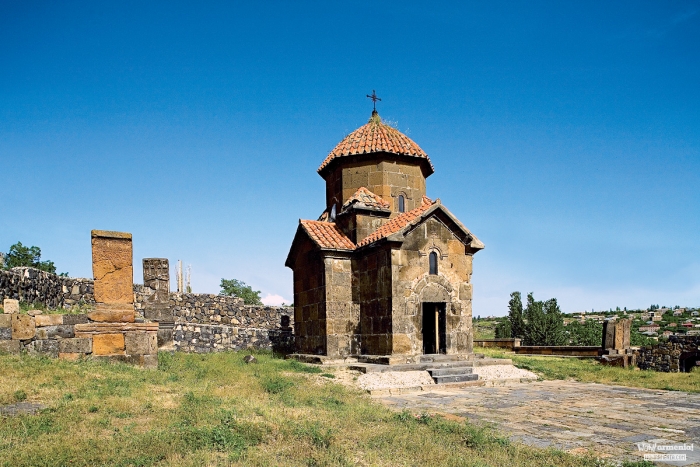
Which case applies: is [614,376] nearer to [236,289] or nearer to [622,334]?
[622,334]

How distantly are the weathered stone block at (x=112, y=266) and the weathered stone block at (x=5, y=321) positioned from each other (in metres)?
1.41

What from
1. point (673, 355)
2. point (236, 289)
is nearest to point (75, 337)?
point (673, 355)

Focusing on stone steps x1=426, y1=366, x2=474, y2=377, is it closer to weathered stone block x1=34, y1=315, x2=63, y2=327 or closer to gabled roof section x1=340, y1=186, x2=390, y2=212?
gabled roof section x1=340, y1=186, x2=390, y2=212

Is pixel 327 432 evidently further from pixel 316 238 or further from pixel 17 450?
pixel 316 238

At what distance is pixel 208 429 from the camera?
5590 millimetres

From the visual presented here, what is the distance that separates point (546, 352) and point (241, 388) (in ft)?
51.6

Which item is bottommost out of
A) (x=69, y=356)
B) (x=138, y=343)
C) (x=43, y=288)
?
(x=69, y=356)

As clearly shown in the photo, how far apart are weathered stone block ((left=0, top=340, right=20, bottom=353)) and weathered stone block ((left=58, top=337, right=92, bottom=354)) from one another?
2.19 feet

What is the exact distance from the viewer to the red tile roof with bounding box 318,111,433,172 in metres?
15.3

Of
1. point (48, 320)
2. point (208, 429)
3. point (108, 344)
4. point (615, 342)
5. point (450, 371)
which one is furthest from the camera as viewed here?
point (615, 342)

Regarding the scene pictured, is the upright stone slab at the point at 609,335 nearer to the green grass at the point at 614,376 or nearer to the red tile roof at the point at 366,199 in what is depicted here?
the green grass at the point at 614,376

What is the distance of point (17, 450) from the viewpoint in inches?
187

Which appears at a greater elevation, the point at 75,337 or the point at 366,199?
the point at 366,199

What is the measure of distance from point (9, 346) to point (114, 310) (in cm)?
177
